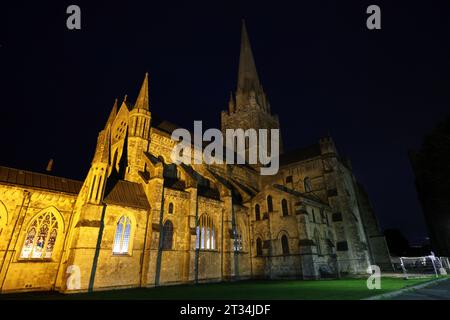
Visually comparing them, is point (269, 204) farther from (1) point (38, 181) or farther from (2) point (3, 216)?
(2) point (3, 216)

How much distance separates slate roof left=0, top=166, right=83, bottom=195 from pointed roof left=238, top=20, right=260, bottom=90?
134 feet

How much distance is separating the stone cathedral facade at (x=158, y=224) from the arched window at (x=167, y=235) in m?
0.08

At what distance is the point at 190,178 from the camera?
2336 centimetres

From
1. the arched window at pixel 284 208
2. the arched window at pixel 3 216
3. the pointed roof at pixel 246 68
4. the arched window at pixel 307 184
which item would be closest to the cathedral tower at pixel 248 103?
the pointed roof at pixel 246 68

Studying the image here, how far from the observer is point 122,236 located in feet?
60.2

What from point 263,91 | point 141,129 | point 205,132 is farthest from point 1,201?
point 263,91

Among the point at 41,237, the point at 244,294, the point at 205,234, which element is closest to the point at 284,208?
the point at 205,234

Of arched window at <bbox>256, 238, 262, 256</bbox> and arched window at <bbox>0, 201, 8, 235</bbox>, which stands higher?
arched window at <bbox>0, 201, 8, 235</bbox>

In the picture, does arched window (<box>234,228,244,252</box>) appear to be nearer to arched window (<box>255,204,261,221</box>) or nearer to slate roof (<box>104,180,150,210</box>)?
arched window (<box>255,204,261,221</box>)

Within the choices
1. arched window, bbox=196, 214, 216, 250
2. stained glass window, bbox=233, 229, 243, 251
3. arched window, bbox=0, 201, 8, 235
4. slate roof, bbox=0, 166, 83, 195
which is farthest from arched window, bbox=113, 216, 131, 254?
stained glass window, bbox=233, 229, 243, 251

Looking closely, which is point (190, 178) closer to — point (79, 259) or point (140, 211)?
point (140, 211)

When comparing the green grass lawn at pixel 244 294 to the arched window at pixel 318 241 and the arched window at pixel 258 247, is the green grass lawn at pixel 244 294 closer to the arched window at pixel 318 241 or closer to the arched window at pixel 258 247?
the arched window at pixel 318 241

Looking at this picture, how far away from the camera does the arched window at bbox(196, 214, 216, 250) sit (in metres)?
22.7

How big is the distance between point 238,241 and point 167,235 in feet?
30.0
